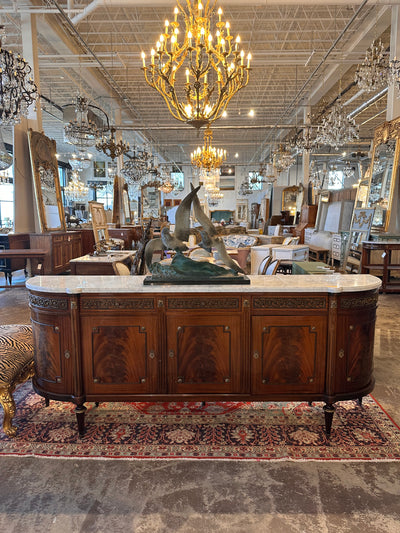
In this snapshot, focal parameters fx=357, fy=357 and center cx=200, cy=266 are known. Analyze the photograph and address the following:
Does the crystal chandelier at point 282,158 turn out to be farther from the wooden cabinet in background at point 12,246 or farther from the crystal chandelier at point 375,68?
the wooden cabinet in background at point 12,246

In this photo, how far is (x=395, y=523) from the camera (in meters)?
1.78

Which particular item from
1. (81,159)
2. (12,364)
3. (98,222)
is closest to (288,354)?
(12,364)

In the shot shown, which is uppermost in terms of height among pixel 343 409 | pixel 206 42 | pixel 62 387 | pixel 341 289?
pixel 206 42

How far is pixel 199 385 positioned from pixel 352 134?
7191 millimetres

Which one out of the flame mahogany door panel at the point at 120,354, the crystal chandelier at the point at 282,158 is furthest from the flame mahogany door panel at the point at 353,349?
the crystal chandelier at the point at 282,158

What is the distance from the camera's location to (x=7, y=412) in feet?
8.24

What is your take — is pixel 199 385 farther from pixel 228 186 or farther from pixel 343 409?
pixel 228 186

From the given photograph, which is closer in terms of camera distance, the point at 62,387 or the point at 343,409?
the point at 62,387

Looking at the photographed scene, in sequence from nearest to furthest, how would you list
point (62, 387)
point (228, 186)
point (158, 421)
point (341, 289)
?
1. point (341, 289)
2. point (62, 387)
3. point (158, 421)
4. point (228, 186)

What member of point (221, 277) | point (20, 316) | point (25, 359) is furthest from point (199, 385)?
point (20, 316)

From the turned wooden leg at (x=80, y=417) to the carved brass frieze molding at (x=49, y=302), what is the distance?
0.69m

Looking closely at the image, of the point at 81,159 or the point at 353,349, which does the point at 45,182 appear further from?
the point at 353,349

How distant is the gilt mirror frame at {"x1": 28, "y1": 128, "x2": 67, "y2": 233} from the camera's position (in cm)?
813

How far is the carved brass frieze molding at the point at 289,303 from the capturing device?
2328 mm
